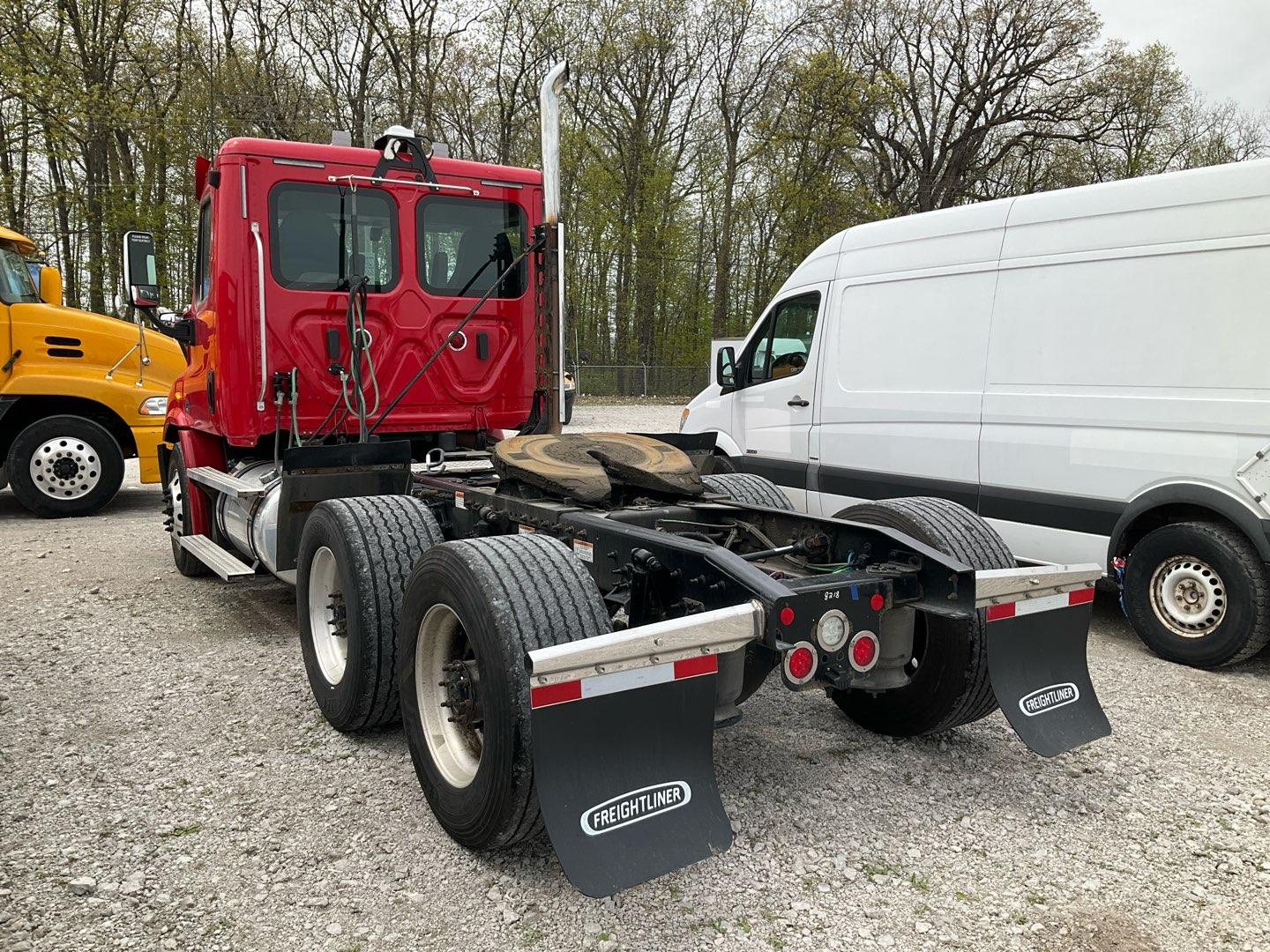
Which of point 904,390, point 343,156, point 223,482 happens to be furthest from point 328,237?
point 904,390

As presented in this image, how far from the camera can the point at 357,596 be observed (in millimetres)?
3805

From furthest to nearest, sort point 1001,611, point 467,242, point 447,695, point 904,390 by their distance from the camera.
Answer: point 904,390
point 467,242
point 1001,611
point 447,695

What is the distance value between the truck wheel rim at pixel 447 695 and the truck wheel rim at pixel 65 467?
309 inches

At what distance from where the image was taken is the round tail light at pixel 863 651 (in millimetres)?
2959

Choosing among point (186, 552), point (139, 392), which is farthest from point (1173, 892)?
point (139, 392)

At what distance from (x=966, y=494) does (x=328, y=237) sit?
4.39 meters

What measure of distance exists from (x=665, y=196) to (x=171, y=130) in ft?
52.7

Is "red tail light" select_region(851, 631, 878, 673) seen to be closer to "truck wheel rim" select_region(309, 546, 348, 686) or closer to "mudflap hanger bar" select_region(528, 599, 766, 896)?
"mudflap hanger bar" select_region(528, 599, 766, 896)

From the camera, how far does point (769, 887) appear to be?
9.41ft

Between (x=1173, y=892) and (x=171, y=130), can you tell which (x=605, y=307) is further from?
(x=1173, y=892)

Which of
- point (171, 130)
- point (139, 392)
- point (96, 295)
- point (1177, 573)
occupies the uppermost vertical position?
point (171, 130)

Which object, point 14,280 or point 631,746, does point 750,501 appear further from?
point 14,280

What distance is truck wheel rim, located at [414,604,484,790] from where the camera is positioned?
305 cm

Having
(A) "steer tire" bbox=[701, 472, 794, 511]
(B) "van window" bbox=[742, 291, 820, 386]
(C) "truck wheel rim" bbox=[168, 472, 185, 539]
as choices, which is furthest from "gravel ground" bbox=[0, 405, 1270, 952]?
(B) "van window" bbox=[742, 291, 820, 386]
